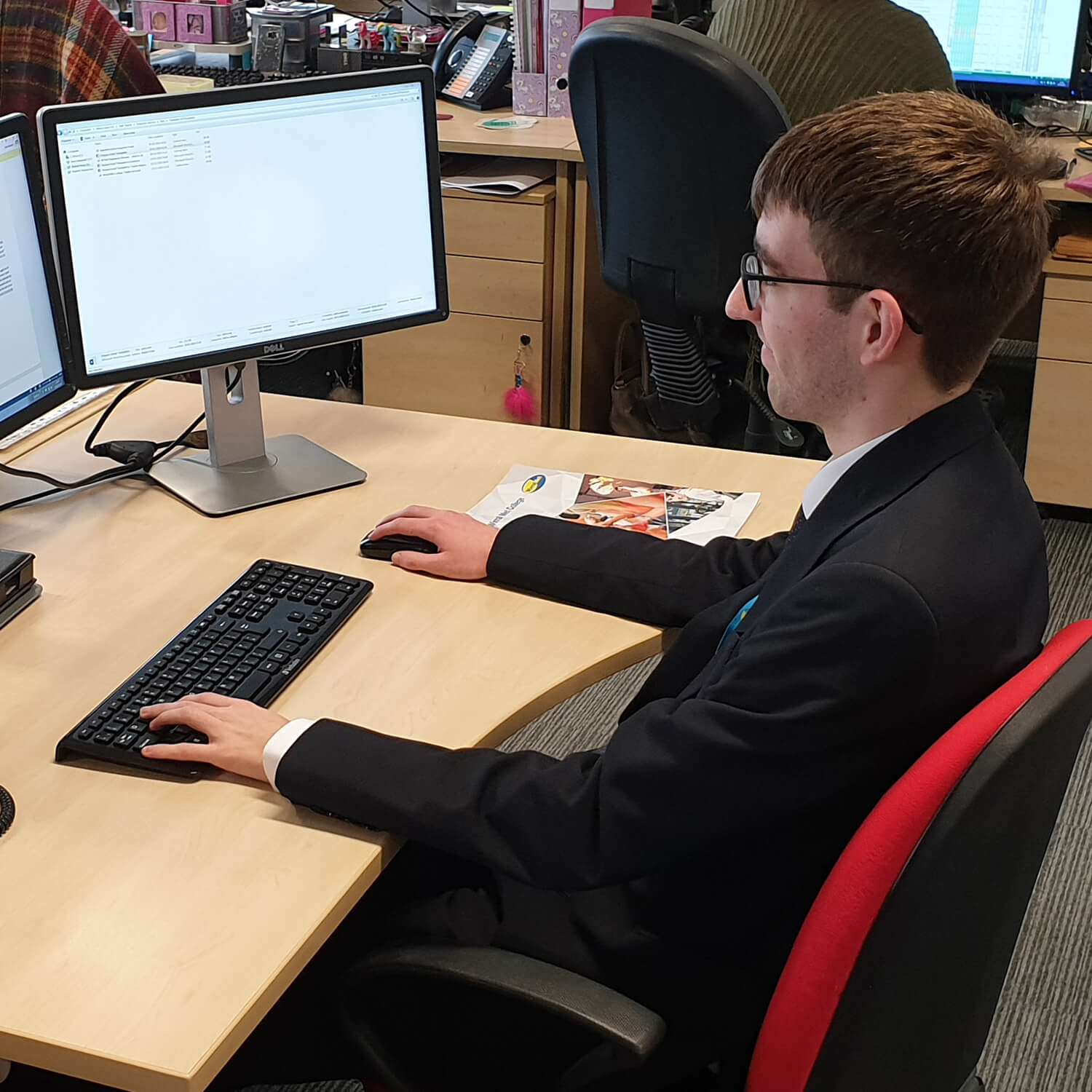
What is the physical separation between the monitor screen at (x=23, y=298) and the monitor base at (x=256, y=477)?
0.18 m

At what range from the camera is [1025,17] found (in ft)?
10.0

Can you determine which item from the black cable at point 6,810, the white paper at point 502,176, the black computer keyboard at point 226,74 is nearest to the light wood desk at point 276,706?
the black cable at point 6,810

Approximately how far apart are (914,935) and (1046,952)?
3.82 ft

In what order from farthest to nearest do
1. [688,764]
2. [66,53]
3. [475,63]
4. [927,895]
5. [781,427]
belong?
[475,63] → [781,427] → [66,53] → [688,764] → [927,895]

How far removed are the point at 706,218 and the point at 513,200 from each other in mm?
633

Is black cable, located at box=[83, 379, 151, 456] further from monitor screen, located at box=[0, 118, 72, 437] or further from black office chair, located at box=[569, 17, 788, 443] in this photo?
black office chair, located at box=[569, 17, 788, 443]

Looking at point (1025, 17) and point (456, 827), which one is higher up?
point (1025, 17)

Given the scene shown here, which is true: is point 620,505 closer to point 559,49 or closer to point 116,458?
point 116,458

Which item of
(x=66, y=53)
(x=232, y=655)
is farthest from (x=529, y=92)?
(x=232, y=655)

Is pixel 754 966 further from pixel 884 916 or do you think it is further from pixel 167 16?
pixel 167 16

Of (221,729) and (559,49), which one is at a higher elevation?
(559,49)

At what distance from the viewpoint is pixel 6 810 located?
105 centimetres

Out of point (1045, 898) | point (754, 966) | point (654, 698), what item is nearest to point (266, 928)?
point (754, 966)

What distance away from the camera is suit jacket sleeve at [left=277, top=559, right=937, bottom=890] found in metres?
0.94
